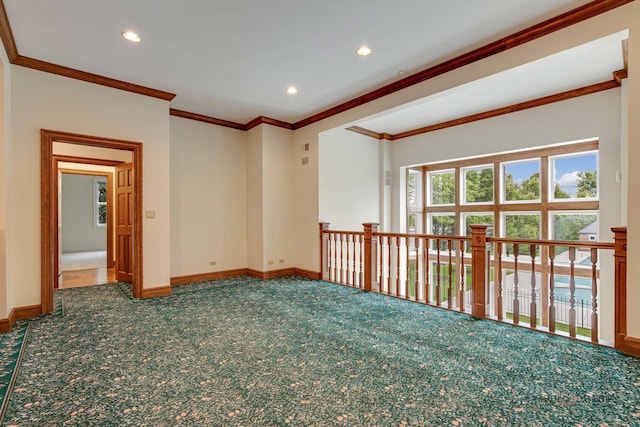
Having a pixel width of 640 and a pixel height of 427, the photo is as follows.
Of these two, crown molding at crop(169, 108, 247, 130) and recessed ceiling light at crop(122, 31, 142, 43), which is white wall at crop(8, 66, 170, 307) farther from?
recessed ceiling light at crop(122, 31, 142, 43)

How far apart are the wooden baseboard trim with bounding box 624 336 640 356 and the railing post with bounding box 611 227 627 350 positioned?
3 cm

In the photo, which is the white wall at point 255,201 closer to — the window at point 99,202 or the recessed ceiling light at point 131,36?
the recessed ceiling light at point 131,36

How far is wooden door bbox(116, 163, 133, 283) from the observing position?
207 inches

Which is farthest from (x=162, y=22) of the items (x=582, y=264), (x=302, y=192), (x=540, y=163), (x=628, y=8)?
(x=582, y=264)

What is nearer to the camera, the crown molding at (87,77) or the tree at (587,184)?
the crown molding at (87,77)

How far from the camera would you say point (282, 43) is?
3.36 meters

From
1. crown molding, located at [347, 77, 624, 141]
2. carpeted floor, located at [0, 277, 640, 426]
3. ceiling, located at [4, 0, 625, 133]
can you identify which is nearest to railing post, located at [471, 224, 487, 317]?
carpeted floor, located at [0, 277, 640, 426]

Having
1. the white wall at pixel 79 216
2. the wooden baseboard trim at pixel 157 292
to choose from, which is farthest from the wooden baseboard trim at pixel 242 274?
the white wall at pixel 79 216

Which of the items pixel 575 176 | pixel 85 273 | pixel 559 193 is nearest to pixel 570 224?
pixel 559 193

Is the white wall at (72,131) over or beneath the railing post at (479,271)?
over

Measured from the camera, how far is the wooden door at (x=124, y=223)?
17.3 ft

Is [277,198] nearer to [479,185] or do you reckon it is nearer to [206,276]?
[206,276]

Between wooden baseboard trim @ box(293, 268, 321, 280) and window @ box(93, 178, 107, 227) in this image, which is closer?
wooden baseboard trim @ box(293, 268, 321, 280)

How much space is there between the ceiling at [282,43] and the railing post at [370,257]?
2.14m
